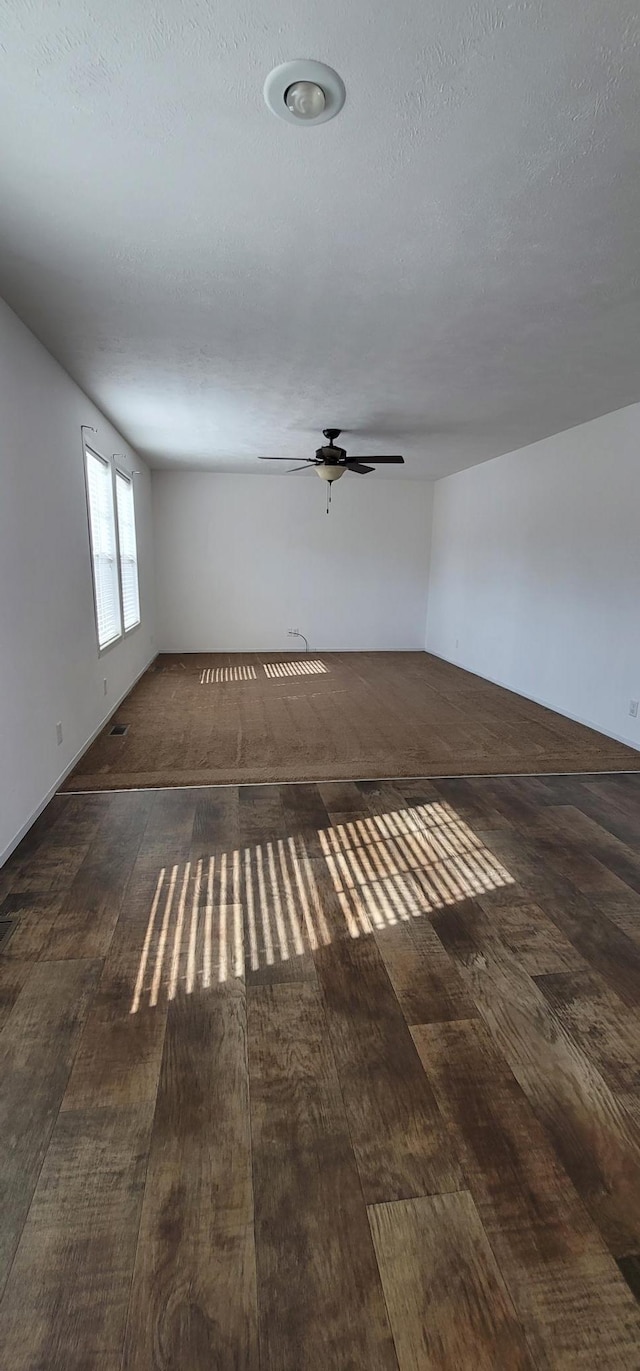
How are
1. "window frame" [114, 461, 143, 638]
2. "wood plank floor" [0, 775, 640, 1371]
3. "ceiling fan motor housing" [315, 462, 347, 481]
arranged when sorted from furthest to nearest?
"ceiling fan motor housing" [315, 462, 347, 481]
"window frame" [114, 461, 143, 638]
"wood plank floor" [0, 775, 640, 1371]

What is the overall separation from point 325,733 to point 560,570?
2.60 meters

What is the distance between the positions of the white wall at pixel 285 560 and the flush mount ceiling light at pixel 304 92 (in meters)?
6.15

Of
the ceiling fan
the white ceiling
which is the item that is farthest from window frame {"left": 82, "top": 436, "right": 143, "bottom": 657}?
the ceiling fan

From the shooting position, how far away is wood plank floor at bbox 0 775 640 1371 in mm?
1057

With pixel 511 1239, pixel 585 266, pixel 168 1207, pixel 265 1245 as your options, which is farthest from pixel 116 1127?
→ pixel 585 266

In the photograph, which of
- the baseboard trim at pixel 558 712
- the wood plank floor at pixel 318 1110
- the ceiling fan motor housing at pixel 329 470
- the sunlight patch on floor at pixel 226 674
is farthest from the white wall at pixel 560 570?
the sunlight patch on floor at pixel 226 674

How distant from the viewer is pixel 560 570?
5.15 m

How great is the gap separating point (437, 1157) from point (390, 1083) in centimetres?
21

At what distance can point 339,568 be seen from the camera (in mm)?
8172

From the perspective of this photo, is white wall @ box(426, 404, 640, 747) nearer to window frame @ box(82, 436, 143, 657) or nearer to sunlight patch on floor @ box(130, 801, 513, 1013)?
sunlight patch on floor @ box(130, 801, 513, 1013)

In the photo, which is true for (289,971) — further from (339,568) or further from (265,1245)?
(339,568)

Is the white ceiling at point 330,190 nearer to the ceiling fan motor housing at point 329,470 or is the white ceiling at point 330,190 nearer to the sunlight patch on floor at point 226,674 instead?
the ceiling fan motor housing at point 329,470

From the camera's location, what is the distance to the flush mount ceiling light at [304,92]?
1402 mm

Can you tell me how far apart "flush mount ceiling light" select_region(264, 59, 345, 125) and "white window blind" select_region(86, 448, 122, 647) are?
10.1ft
